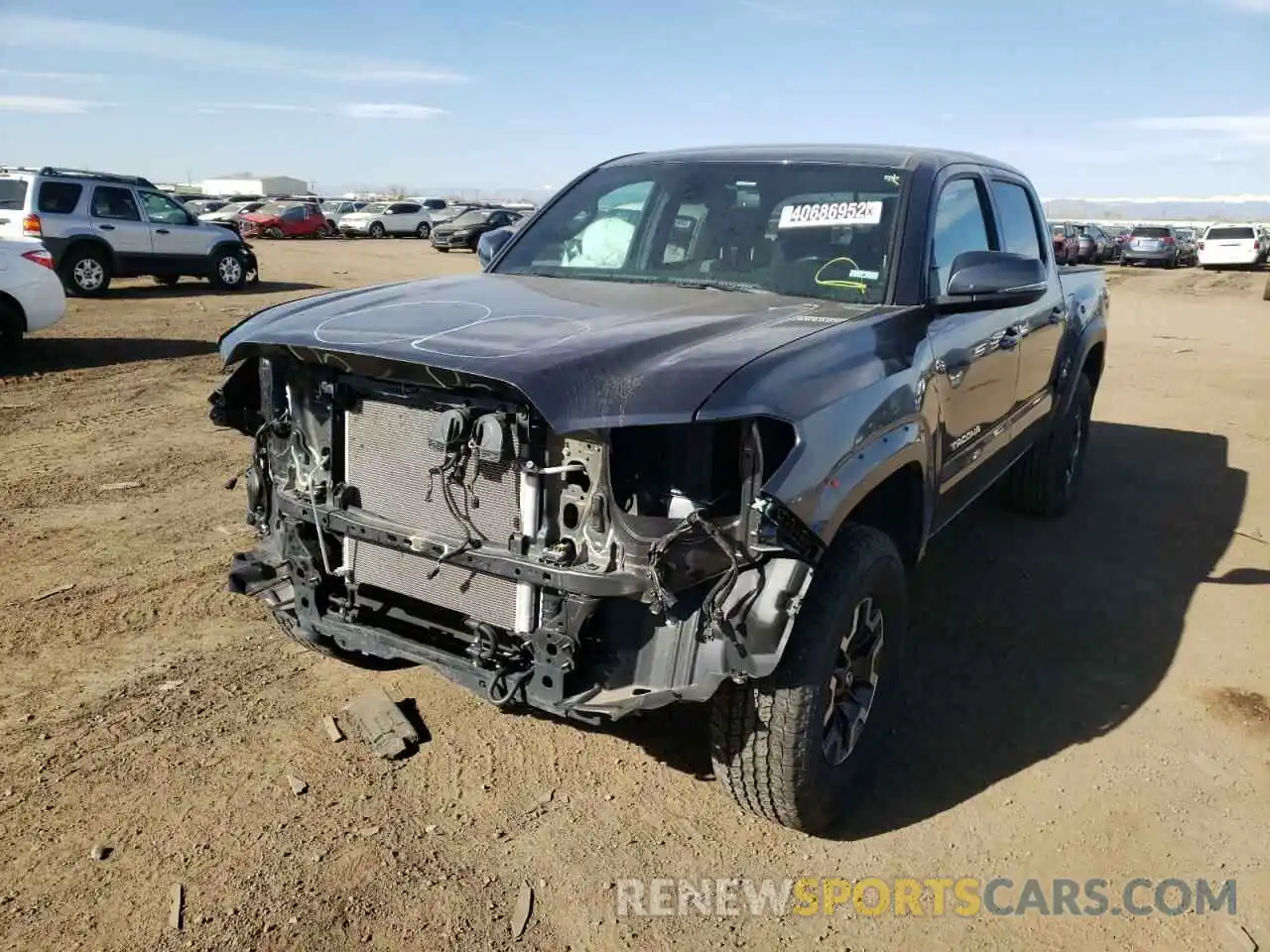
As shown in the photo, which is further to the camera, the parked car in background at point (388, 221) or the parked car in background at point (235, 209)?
the parked car in background at point (388, 221)

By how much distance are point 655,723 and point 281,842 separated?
1289 mm

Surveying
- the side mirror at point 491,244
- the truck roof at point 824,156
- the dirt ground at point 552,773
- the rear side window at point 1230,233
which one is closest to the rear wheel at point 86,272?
the dirt ground at point 552,773

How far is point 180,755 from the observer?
3.25 meters

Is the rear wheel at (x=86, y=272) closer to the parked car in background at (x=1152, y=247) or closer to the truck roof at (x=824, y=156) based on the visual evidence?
the truck roof at (x=824, y=156)

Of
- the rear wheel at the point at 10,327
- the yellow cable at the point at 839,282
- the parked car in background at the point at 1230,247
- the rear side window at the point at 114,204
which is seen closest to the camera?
the yellow cable at the point at 839,282

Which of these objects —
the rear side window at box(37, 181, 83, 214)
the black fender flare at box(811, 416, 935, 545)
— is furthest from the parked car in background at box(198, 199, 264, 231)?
the black fender flare at box(811, 416, 935, 545)

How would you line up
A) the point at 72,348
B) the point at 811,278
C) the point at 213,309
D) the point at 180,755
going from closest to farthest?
the point at 180,755, the point at 811,278, the point at 72,348, the point at 213,309

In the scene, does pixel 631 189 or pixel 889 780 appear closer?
pixel 889 780

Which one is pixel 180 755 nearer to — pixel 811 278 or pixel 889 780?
pixel 889 780

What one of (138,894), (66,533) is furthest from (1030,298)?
(66,533)

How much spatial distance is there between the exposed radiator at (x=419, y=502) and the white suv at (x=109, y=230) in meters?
14.3

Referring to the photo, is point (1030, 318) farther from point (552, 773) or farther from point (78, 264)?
point (78, 264)

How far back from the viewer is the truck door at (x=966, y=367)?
138 inches

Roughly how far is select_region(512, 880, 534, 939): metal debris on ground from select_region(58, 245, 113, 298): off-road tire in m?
15.4
